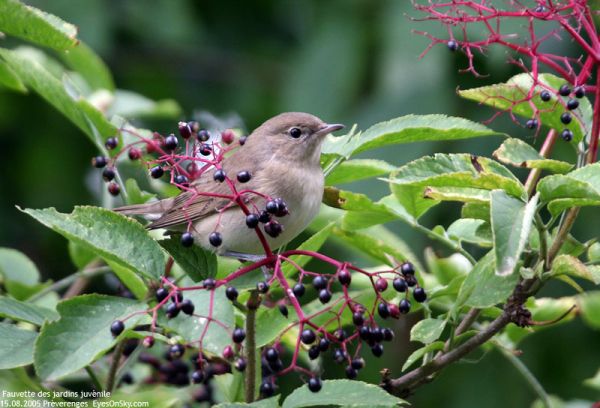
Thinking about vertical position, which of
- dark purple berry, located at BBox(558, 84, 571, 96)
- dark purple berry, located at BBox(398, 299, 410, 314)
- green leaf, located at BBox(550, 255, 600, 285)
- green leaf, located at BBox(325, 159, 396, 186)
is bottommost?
dark purple berry, located at BBox(398, 299, 410, 314)

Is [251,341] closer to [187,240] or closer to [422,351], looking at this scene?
[187,240]

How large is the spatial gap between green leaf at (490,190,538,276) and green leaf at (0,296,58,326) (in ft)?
3.42

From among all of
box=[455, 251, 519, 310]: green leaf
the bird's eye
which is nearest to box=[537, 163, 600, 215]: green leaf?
box=[455, 251, 519, 310]: green leaf

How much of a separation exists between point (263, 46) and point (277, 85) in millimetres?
391

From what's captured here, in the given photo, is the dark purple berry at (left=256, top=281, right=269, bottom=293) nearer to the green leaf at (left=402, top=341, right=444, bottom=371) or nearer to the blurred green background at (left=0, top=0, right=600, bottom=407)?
the green leaf at (left=402, top=341, right=444, bottom=371)

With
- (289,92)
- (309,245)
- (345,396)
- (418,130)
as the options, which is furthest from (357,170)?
(289,92)

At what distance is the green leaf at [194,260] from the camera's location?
216 cm

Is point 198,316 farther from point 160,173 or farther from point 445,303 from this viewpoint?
point 445,303

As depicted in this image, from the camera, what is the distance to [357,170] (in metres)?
2.59

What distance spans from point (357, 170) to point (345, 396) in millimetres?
826

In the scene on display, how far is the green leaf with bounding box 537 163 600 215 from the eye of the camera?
190 cm

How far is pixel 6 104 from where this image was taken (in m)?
6.34

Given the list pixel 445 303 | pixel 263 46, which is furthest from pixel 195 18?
pixel 445 303

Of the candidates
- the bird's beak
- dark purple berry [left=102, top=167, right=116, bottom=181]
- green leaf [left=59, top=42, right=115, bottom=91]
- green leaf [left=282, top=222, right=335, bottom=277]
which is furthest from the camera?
green leaf [left=59, top=42, right=115, bottom=91]
